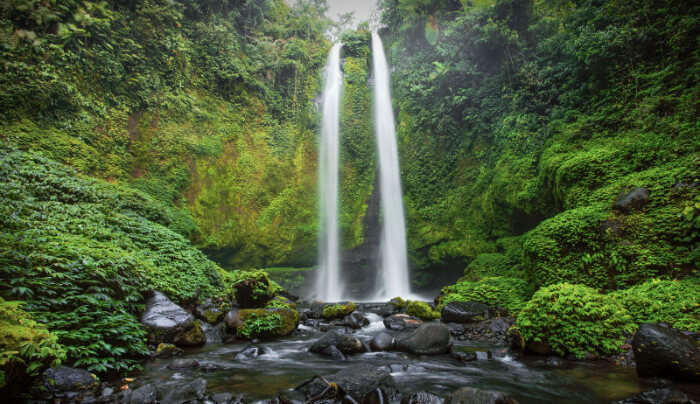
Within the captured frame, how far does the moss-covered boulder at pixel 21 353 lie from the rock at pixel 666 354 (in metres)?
6.10

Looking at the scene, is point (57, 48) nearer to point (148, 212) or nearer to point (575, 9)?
point (148, 212)

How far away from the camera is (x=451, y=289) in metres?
9.27

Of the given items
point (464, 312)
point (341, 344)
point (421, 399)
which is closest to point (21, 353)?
point (421, 399)

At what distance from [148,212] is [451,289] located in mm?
10618

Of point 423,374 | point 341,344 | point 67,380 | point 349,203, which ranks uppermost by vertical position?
point 349,203

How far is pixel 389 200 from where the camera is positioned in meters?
15.5

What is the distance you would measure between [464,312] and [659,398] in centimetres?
435

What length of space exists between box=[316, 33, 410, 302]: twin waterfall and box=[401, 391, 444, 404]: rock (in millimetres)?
10287

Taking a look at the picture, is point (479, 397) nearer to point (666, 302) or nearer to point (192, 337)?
point (666, 302)

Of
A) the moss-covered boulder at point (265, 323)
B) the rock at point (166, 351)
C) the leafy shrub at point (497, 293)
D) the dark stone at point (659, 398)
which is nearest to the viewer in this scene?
the dark stone at point (659, 398)

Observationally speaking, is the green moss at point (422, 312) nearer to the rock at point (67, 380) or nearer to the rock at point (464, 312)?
the rock at point (464, 312)

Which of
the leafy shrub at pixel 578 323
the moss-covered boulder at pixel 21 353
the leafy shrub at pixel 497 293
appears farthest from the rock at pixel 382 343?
the moss-covered boulder at pixel 21 353

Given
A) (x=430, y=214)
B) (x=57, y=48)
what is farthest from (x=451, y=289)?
(x=57, y=48)

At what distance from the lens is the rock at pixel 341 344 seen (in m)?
5.38
